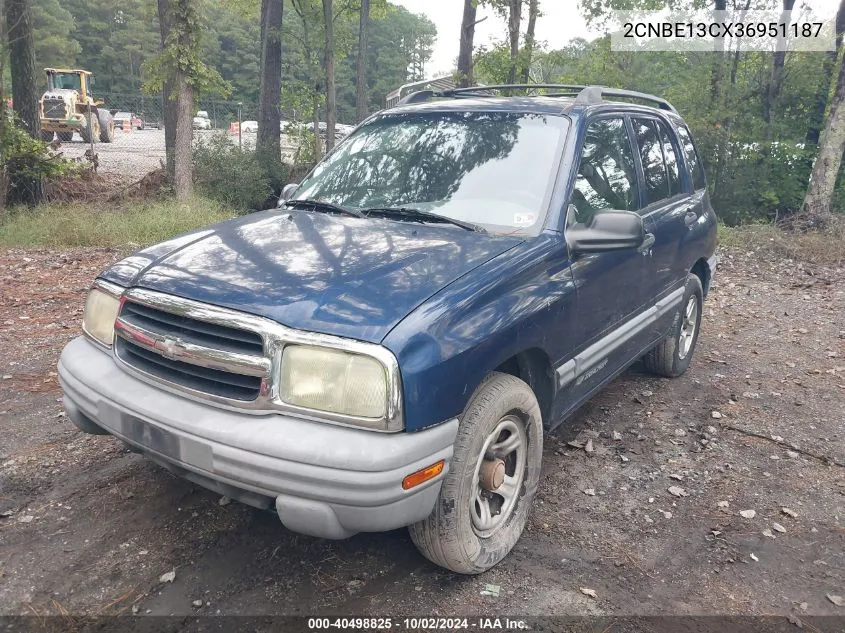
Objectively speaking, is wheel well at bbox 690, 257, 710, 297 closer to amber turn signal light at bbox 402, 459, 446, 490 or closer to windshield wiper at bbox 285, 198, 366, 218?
windshield wiper at bbox 285, 198, 366, 218

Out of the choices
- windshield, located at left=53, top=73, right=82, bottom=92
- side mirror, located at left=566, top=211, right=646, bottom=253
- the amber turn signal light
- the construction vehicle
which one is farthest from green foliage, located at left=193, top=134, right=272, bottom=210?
windshield, located at left=53, top=73, right=82, bottom=92

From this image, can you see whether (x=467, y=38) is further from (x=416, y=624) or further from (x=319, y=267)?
(x=416, y=624)

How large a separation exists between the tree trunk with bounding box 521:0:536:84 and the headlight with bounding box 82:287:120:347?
16.0m

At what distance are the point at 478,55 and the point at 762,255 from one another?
9.63 metres

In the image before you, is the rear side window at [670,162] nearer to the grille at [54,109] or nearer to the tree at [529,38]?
the tree at [529,38]

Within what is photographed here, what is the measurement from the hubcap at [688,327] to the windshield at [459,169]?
2.49m

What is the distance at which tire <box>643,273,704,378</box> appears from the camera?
5.12 m

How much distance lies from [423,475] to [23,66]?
1257 cm

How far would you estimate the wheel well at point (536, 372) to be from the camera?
307 cm

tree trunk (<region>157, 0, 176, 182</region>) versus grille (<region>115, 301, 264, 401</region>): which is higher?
tree trunk (<region>157, 0, 176, 182</region>)

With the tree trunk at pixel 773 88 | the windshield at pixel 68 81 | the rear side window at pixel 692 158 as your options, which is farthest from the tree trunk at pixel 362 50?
the rear side window at pixel 692 158

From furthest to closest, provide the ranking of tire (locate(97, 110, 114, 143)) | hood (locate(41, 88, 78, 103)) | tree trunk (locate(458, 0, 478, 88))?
tire (locate(97, 110, 114, 143)) < hood (locate(41, 88, 78, 103)) < tree trunk (locate(458, 0, 478, 88))

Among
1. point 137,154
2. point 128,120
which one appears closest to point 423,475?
point 137,154

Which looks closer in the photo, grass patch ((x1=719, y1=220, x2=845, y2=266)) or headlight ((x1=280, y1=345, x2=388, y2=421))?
headlight ((x1=280, y1=345, x2=388, y2=421))
